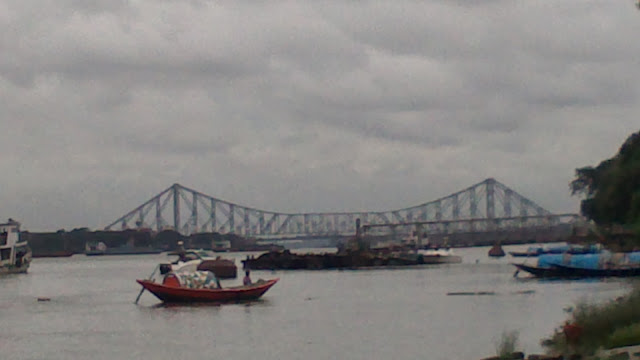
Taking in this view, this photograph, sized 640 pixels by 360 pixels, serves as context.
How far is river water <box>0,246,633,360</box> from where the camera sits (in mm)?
43344

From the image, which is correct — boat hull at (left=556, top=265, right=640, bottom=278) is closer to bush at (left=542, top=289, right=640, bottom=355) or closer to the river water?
the river water

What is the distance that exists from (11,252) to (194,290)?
8941 cm

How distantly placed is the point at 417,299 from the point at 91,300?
24.0 meters

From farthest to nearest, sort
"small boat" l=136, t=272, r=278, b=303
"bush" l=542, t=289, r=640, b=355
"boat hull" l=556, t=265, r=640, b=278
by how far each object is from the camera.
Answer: "boat hull" l=556, t=265, r=640, b=278 < "small boat" l=136, t=272, r=278, b=303 < "bush" l=542, t=289, r=640, b=355

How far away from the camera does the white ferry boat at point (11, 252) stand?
14750 centimetres

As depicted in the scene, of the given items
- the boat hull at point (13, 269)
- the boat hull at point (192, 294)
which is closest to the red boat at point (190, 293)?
the boat hull at point (192, 294)

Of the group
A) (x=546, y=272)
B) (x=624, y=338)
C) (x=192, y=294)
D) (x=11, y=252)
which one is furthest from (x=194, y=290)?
(x=11, y=252)

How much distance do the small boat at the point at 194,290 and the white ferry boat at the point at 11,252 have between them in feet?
262

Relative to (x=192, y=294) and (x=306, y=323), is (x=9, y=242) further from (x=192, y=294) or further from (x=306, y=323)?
(x=306, y=323)

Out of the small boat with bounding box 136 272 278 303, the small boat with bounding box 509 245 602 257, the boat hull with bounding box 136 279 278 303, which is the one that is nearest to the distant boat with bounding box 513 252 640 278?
the small boat with bounding box 509 245 602 257

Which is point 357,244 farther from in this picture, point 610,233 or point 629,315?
point 629,315

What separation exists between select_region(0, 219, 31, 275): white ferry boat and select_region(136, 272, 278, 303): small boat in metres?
79.9

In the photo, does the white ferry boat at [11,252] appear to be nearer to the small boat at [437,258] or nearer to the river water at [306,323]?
the small boat at [437,258]

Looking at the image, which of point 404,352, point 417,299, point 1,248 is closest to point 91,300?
point 417,299
